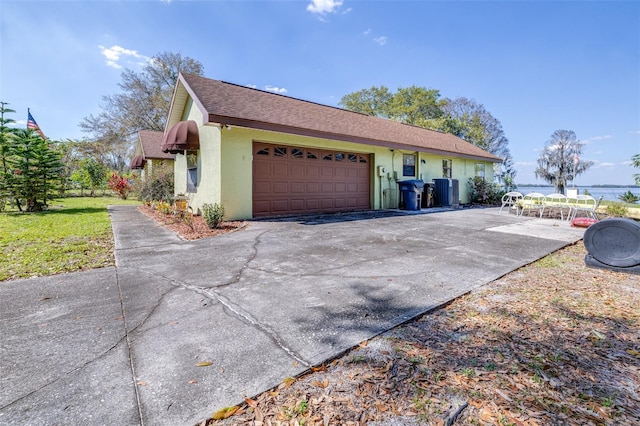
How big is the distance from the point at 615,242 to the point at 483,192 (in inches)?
570

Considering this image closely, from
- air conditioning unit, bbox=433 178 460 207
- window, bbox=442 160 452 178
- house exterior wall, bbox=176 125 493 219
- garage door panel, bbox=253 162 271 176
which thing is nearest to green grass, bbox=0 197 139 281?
house exterior wall, bbox=176 125 493 219

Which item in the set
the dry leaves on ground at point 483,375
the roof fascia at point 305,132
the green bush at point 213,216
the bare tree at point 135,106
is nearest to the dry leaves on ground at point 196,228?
the green bush at point 213,216

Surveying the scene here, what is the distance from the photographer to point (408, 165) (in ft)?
49.6

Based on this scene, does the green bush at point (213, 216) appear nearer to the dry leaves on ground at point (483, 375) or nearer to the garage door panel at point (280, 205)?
the garage door panel at point (280, 205)

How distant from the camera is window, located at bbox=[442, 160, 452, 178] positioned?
55.8ft

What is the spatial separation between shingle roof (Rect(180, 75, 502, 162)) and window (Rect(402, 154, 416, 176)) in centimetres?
75

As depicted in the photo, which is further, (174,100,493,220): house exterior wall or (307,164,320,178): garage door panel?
(307,164,320,178): garage door panel

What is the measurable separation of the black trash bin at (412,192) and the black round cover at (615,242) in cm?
864

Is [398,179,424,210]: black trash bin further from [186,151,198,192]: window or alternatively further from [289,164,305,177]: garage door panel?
[186,151,198,192]: window

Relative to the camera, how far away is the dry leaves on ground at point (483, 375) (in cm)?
171

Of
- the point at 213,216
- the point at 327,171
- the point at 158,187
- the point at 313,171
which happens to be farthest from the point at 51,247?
the point at 158,187

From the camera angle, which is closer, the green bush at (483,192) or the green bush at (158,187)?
the green bush at (158,187)

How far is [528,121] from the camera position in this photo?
26.4 m

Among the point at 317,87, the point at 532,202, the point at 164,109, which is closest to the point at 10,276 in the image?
the point at 532,202
